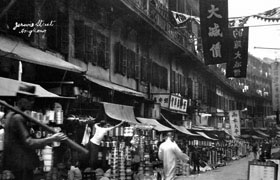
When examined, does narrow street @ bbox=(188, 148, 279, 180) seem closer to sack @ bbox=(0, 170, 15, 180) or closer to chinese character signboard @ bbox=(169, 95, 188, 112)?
chinese character signboard @ bbox=(169, 95, 188, 112)

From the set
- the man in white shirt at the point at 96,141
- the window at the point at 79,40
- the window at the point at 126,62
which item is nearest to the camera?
the man in white shirt at the point at 96,141

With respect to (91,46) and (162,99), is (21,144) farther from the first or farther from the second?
(162,99)

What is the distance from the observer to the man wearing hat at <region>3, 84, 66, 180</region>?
16.5 feet

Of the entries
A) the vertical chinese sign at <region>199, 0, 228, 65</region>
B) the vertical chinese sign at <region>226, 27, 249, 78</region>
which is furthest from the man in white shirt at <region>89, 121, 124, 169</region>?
the vertical chinese sign at <region>226, 27, 249, 78</region>

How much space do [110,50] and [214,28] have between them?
5184 mm

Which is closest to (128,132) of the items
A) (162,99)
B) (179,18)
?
(179,18)

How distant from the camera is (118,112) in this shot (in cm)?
1498

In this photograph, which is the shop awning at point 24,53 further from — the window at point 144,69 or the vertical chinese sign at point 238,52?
the window at point 144,69

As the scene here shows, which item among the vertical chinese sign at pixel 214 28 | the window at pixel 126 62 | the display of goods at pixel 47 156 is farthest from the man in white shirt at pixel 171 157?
the window at pixel 126 62

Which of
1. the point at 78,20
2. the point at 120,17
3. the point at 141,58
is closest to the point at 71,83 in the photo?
the point at 78,20

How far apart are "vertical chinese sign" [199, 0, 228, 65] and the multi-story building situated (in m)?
3.62

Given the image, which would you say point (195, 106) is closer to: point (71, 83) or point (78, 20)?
point (78, 20)

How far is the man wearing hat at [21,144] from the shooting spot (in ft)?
16.5

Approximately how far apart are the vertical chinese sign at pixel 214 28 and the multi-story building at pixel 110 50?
11.9ft
